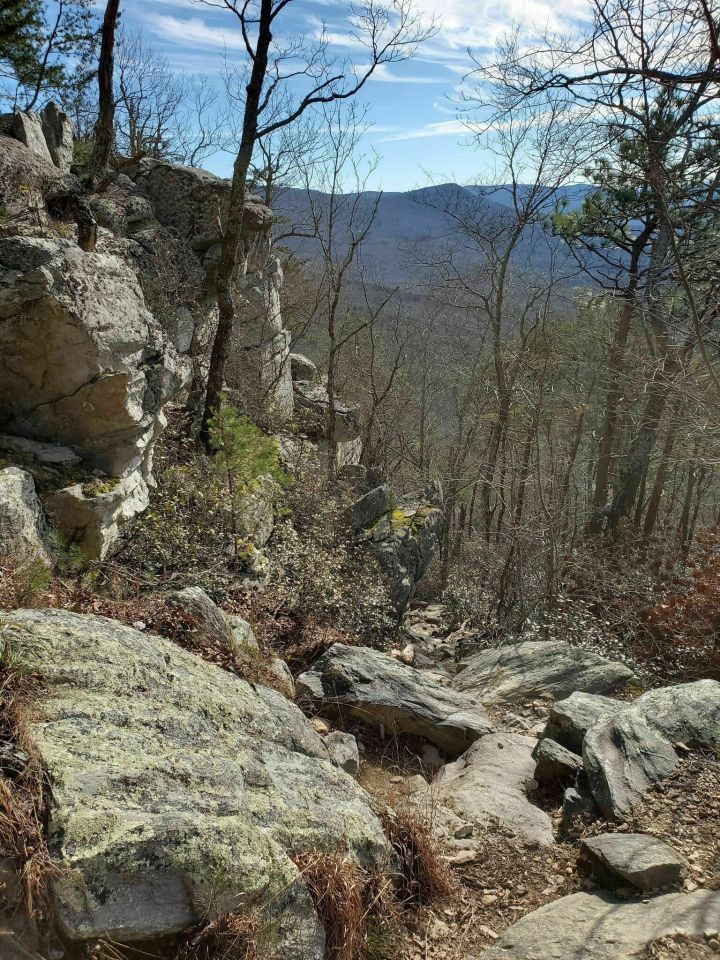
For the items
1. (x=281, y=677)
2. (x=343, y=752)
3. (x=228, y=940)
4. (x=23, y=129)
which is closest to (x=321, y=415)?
(x=23, y=129)

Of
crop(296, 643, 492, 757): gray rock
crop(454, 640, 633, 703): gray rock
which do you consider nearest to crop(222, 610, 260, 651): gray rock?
crop(296, 643, 492, 757): gray rock

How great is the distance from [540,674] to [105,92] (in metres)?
9.79

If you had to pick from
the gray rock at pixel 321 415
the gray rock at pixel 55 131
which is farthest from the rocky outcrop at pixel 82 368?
the gray rock at pixel 321 415

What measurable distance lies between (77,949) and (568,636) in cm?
795

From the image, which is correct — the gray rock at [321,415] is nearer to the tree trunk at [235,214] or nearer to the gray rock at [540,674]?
the tree trunk at [235,214]

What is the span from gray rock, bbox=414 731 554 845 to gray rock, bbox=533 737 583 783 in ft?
0.43

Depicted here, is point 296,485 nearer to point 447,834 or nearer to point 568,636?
point 568,636

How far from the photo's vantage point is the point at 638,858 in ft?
11.6

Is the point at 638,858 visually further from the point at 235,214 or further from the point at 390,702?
the point at 235,214

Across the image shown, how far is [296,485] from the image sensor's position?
10.6 m

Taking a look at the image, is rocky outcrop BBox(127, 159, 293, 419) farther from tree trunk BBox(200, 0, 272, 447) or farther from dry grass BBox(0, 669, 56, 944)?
dry grass BBox(0, 669, 56, 944)

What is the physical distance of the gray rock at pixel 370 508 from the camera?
1093cm

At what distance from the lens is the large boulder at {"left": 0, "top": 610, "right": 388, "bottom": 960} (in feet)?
7.48

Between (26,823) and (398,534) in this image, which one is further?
(398,534)
